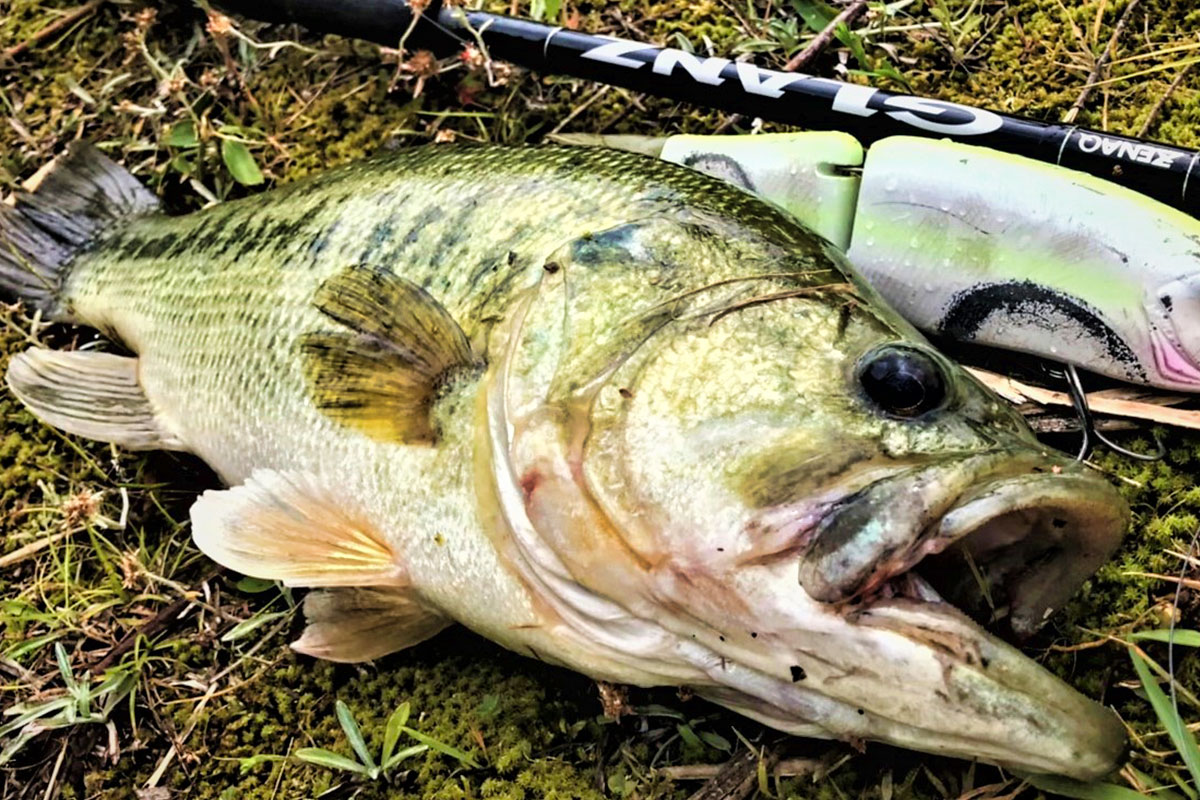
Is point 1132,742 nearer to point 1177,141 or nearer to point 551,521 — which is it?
point 551,521

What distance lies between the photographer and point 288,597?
258 cm

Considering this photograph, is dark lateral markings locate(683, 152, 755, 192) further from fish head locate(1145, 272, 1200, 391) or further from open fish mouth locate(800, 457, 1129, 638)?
open fish mouth locate(800, 457, 1129, 638)

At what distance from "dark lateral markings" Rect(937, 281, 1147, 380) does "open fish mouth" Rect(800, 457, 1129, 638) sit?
637 mm

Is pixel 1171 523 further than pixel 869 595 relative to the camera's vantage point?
Yes

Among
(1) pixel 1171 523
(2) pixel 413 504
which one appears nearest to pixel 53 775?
(2) pixel 413 504

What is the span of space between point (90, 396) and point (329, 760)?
117cm

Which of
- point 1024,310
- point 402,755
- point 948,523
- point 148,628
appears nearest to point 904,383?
point 948,523

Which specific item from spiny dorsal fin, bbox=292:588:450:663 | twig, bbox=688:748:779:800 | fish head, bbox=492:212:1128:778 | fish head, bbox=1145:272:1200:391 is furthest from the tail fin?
fish head, bbox=1145:272:1200:391

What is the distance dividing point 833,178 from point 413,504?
1118mm

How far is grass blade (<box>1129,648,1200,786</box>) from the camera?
1861mm

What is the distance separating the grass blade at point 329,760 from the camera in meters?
2.28

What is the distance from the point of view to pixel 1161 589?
214 cm

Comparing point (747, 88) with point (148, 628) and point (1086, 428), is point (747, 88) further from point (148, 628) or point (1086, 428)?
point (148, 628)

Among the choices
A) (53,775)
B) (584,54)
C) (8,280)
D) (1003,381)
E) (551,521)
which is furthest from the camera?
(8,280)
